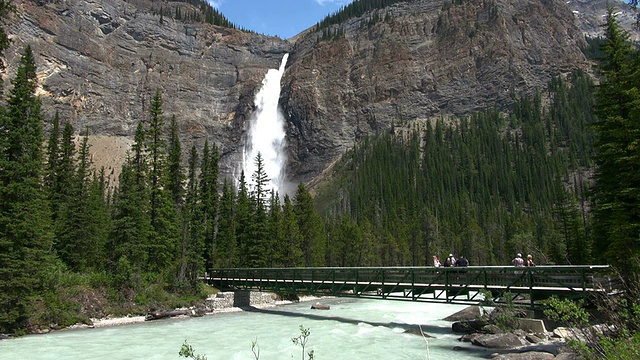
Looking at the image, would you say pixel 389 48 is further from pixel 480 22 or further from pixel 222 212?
pixel 222 212

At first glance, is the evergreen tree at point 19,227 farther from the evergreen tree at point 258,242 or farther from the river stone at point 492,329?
the evergreen tree at point 258,242

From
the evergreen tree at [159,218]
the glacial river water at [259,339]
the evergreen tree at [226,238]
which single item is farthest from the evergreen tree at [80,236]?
the glacial river water at [259,339]

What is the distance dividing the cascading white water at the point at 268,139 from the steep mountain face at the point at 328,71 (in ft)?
10.6

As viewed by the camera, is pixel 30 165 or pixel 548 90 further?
pixel 548 90

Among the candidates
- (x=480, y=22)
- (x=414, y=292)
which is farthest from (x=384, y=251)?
(x=480, y=22)

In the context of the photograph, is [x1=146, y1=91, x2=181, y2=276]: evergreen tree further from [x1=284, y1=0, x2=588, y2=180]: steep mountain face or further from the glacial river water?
[x1=284, y1=0, x2=588, y2=180]: steep mountain face

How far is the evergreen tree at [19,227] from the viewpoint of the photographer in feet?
69.4

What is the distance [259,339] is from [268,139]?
5489 inches

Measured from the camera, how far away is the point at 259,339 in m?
20.8

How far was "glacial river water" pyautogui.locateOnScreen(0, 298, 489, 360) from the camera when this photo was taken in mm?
17125

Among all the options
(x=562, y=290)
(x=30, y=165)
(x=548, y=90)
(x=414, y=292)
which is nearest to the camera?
(x=562, y=290)

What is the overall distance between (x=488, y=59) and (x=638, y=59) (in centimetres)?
14033

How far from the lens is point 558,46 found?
156 meters

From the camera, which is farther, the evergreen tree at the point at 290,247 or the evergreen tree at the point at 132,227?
the evergreen tree at the point at 290,247
